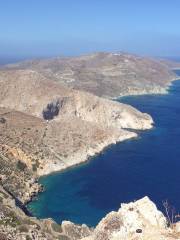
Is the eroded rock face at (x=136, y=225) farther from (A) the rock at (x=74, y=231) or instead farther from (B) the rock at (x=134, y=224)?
(A) the rock at (x=74, y=231)

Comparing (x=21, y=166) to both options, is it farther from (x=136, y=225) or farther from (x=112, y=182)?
(x=136, y=225)

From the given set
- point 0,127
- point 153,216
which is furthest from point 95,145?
point 153,216

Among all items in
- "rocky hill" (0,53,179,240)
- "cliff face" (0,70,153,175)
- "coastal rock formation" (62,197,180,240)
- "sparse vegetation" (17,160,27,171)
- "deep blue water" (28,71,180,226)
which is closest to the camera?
"coastal rock formation" (62,197,180,240)

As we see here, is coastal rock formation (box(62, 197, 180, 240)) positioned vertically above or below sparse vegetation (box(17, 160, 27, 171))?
above

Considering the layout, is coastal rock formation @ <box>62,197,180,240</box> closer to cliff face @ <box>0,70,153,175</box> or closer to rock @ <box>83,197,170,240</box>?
rock @ <box>83,197,170,240</box>

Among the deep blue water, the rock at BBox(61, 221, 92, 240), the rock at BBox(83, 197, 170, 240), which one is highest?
the rock at BBox(83, 197, 170, 240)

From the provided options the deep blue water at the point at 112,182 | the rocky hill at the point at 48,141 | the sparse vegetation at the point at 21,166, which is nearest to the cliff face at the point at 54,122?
the rocky hill at the point at 48,141

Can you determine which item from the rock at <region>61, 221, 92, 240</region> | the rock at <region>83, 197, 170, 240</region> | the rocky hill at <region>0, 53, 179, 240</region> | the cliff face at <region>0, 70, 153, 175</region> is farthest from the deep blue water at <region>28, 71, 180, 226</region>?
the rock at <region>83, 197, 170, 240</region>
